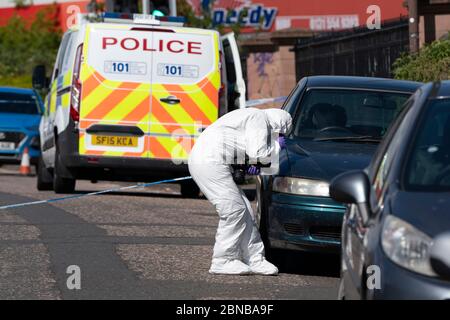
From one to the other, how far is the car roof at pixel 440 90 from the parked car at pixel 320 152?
1.29 metres

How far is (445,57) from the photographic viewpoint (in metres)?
17.9

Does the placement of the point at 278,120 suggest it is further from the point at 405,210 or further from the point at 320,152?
the point at 405,210

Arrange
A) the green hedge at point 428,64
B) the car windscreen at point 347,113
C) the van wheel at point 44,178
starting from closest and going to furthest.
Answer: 1. the car windscreen at point 347,113
2. the green hedge at point 428,64
3. the van wheel at point 44,178

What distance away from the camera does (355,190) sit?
633cm

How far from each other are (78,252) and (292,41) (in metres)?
19.3

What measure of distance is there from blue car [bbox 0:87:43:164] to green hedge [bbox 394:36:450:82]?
10.0 metres

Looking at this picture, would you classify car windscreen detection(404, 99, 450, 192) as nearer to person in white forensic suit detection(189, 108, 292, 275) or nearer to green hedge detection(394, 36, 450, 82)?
person in white forensic suit detection(189, 108, 292, 275)

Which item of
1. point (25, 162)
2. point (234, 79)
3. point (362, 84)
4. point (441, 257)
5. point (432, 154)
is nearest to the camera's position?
point (441, 257)

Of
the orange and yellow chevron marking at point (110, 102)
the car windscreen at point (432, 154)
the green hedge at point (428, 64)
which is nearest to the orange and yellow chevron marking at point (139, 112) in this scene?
the orange and yellow chevron marking at point (110, 102)

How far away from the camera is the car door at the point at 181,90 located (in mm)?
17109

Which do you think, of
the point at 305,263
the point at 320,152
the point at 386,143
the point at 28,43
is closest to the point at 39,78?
the point at 305,263

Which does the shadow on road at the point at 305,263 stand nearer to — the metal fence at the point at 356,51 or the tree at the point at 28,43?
the metal fence at the point at 356,51

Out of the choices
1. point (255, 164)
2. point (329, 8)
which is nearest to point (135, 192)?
point (255, 164)

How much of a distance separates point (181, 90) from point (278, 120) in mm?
7465
